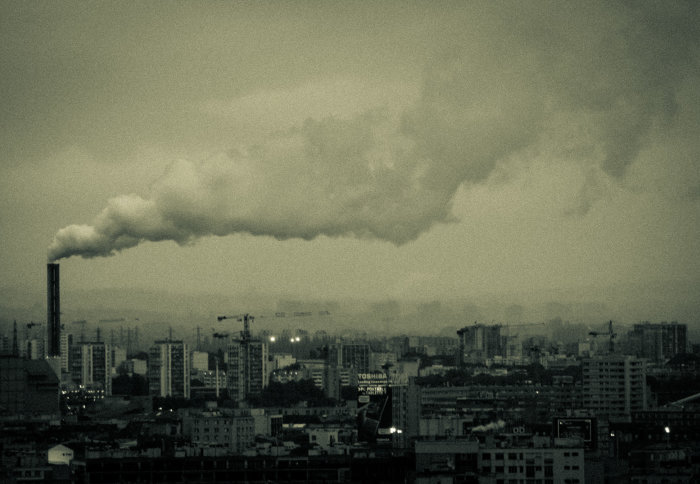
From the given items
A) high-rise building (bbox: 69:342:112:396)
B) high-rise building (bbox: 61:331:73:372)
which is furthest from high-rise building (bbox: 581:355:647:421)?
high-rise building (bbox: 69:342:112:396)

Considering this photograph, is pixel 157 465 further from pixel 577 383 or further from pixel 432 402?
pixel 577 383

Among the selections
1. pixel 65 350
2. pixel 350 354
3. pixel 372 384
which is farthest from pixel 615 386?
pixel 65 350

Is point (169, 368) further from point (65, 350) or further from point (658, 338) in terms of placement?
point (658, 338)

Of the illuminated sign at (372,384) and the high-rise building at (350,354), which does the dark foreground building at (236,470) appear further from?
the high-rise building at (350,354)

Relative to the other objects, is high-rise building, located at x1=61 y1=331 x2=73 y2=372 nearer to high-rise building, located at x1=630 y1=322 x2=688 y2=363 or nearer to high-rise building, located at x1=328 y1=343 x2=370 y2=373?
high-rise building, located at x1=328 y1=343 x2=370 y2=373

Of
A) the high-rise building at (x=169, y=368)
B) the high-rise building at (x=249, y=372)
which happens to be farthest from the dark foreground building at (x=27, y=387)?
the high-rise building at (x=169, y=368)

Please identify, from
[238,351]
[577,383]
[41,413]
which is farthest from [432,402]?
[238,351]
